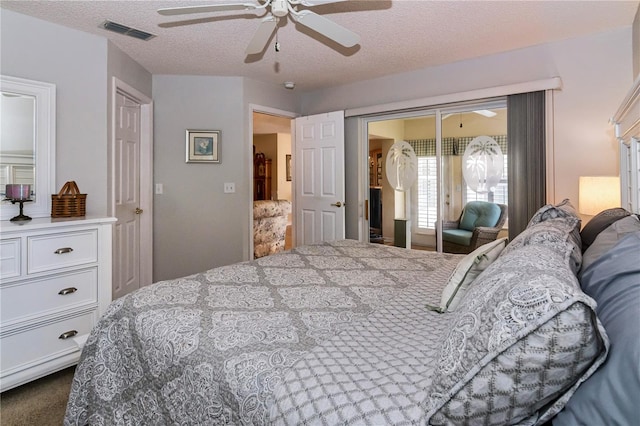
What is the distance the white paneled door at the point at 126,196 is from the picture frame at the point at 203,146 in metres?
0.53

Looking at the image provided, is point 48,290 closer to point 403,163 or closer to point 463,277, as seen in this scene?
point 463,277

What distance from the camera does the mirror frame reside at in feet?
8.50

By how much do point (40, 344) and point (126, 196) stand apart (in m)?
1.71

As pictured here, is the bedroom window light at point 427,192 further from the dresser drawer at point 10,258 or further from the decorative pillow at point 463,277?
the dresser drawer at point 10,258

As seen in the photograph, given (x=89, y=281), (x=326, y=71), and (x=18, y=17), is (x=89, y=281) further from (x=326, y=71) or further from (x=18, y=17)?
(x=326, y=71)

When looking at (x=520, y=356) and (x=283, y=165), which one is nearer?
(x=520, y=356)

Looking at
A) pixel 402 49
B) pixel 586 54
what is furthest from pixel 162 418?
pixel 586 54

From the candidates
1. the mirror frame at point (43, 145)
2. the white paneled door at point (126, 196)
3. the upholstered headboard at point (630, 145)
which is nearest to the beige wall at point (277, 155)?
the white paneled door at point (126, 196)

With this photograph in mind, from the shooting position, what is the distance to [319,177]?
453 centimetres

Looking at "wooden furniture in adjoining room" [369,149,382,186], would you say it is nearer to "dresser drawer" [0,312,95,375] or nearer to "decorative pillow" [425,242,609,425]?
"dresser drawer" [0,312,95,375]

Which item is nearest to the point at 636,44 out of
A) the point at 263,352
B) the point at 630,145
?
the point at 630,145

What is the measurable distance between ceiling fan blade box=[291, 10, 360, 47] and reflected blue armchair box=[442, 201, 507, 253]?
93.2 inches

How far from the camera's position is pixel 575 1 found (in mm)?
2463

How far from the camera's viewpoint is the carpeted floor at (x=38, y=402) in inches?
72.9
